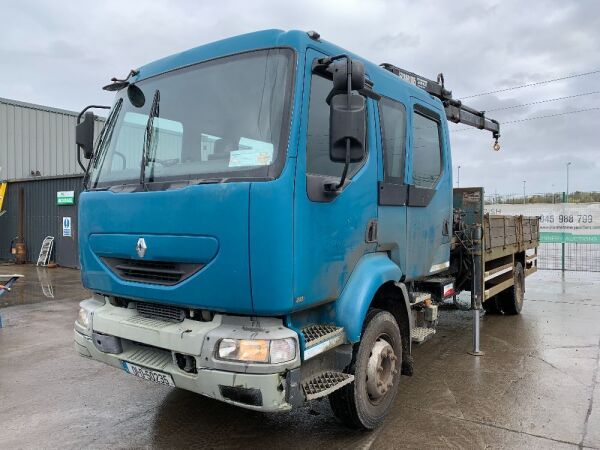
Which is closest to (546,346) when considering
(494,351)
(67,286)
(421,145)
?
(494,351)

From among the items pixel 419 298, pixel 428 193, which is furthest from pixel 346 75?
pixel 419 298

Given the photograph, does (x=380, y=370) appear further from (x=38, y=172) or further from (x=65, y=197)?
(x=38, y=172)

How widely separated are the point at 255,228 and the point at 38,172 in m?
18.9

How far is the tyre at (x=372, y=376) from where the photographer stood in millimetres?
3281

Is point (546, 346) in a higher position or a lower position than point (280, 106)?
lower

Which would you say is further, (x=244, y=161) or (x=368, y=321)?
(x=368, y=321)

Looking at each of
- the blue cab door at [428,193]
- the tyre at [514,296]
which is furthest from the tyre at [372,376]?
the tyre at [514,296]

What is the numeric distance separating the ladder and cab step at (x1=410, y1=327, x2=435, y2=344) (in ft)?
44.5

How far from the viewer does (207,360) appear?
2693 millimetres

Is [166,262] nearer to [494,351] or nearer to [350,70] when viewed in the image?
[350,70]

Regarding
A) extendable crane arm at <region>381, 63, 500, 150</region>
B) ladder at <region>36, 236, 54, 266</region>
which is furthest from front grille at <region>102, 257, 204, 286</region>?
ladder at <region>36, 236, 54, 266</region>

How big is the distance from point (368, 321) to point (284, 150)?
1.50 meters

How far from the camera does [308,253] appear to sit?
110 inches

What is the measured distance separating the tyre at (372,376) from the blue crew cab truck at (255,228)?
1 cm
